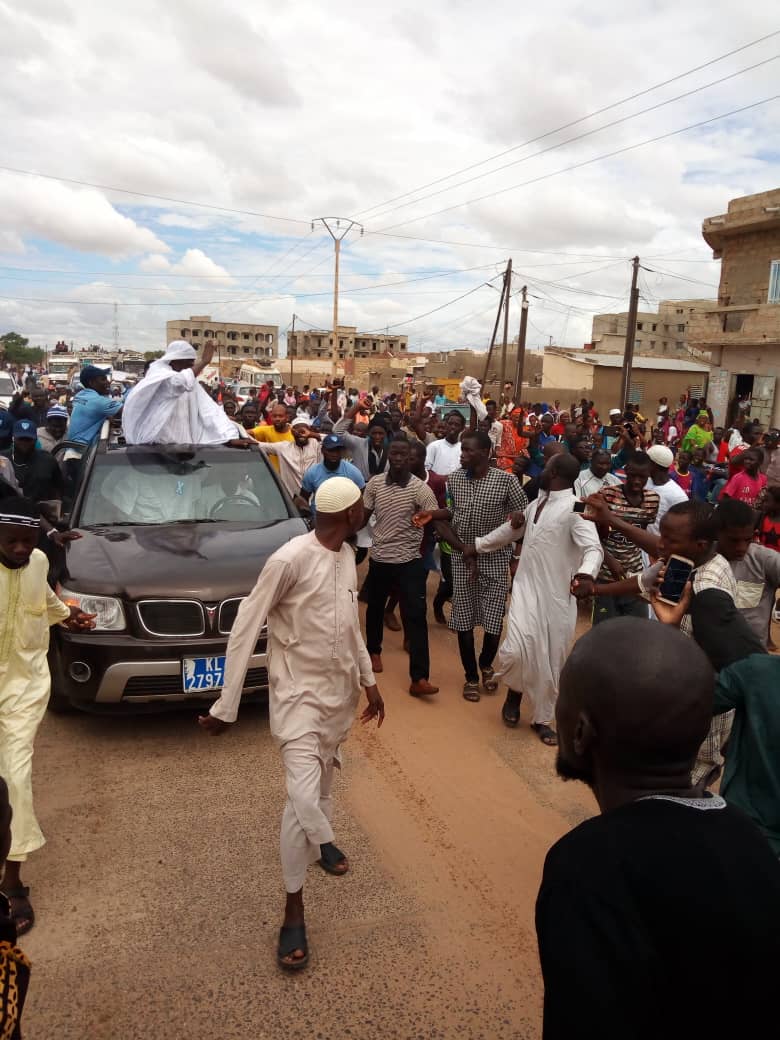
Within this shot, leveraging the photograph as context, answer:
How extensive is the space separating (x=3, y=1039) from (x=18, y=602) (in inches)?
89.2

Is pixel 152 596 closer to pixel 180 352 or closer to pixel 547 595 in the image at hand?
pixel 547 595

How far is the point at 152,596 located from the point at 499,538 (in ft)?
7.74

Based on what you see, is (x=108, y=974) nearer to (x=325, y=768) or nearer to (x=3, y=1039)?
(x=325, y=768)

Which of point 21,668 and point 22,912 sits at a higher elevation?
point 21,668

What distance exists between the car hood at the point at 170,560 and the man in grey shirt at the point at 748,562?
271cm

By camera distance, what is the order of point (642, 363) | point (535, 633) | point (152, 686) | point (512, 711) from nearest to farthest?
1. point (152, 686)
2. point (535, 633)
3. point (512, 711)
4. point (642, 363)

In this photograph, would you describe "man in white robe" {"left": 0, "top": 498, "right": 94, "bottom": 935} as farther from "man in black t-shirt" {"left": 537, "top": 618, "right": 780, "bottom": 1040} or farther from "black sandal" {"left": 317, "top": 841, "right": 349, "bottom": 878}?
"man in black t-shirt" {"left": 537, "top": 618, "right": 780, "bottom": 1040}

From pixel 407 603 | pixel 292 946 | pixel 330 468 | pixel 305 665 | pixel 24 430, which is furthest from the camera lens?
pixel 24 430

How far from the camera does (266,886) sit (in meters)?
3.60

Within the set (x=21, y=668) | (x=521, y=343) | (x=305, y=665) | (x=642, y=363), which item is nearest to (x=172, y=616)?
(x=21, y=668)

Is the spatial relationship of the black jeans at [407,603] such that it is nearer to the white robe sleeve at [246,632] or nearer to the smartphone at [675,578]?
the smartphone at [675,578]

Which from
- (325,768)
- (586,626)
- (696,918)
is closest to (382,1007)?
(325,768)

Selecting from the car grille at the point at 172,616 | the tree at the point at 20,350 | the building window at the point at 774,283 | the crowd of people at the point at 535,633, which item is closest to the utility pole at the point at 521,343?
the building window at the point at 774,283

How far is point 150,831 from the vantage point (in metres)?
4.01
